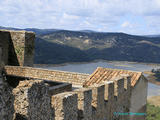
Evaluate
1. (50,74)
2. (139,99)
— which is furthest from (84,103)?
(50,74)

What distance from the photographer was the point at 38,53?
9325 cm

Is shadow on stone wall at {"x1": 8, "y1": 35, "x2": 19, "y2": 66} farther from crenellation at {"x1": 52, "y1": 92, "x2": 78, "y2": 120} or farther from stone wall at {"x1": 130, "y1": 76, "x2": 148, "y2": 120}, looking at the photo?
crenellation at {"x1": 52, "y1": 92, "x2": 78, "y2": 120}

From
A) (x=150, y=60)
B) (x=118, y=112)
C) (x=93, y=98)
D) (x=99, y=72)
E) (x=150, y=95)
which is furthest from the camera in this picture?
(x=150, y=60)

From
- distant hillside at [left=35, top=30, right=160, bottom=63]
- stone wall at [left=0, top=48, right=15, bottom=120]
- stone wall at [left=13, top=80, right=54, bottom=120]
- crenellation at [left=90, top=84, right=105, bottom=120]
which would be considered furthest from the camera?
distant hillside at [left=35, top=30, right=160, bottom=63]

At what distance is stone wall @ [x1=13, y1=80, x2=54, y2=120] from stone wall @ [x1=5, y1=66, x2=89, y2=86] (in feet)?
22.9

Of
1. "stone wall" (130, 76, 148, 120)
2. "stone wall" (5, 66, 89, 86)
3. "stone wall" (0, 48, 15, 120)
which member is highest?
"stone wall" (0, 48, 15, 120)

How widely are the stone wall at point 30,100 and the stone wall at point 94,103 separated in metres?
0.40

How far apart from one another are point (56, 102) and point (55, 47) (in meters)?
101

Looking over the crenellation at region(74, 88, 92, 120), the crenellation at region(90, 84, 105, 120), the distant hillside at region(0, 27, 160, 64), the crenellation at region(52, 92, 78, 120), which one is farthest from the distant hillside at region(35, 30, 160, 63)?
the crenellation at region(52, 92, 78, 120)

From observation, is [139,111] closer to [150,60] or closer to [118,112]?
[118,112]

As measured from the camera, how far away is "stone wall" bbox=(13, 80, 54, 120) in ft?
12.8

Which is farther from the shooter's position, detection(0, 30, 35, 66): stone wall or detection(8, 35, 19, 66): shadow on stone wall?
detection(8, 35, 19, 66): shadow on stone wall

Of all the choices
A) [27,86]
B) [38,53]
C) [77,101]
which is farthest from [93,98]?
[38,53]

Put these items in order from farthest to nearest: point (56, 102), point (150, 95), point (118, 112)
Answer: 1. point (150, 95)
2. point (118, 112)
3. point (56, 102)
